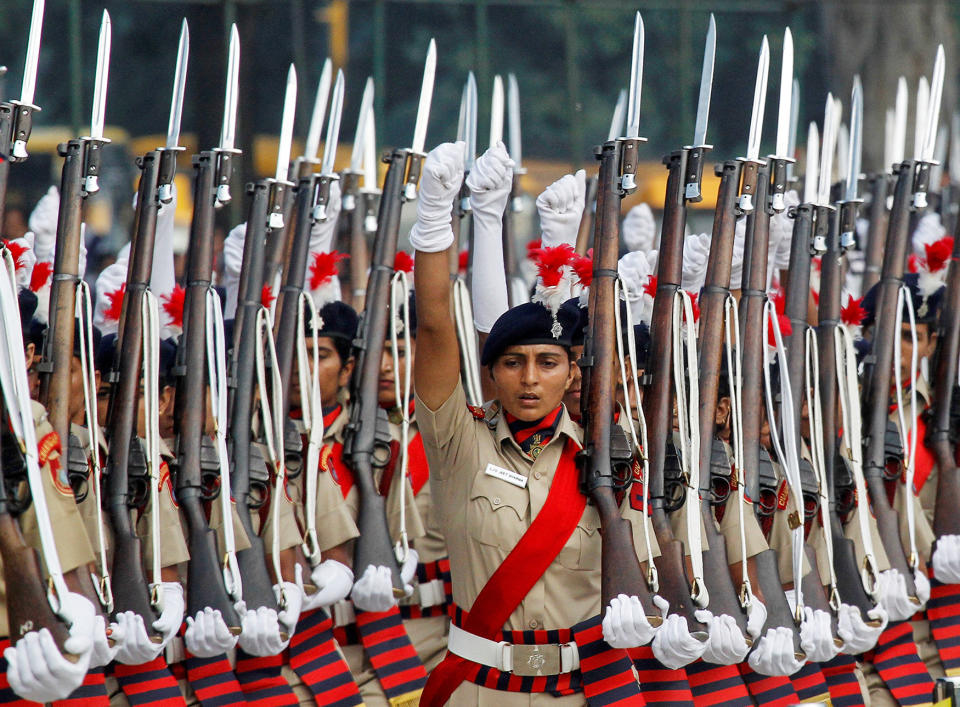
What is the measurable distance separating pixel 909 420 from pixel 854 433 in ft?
1.70

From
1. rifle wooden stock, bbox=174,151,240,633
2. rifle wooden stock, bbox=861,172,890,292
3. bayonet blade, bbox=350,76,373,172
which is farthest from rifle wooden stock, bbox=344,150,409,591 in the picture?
rifle wooden stock, bbox=861,172,890,292

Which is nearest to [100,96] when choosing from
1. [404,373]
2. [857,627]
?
[404,373]

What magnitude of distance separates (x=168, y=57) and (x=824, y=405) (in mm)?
6344

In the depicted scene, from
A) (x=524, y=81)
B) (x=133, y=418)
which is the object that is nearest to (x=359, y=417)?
(x=133, y=418)

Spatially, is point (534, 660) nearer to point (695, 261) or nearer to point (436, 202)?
point (436, 202)

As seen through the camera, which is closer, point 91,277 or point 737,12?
point 91,277

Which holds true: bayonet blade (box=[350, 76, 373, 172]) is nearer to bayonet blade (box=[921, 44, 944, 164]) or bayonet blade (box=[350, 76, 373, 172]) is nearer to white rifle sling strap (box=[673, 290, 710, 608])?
white rifle sling strap (box=[673, 290, 710, 608])

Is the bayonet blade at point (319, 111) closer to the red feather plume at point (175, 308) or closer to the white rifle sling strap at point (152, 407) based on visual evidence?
the red feather plume at point (175, 308)

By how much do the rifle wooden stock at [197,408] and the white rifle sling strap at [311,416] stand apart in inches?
21.1

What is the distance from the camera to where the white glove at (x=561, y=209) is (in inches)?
234

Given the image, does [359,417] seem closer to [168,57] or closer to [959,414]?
[959,414]

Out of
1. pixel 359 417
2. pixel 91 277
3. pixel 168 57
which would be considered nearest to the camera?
pixel 359 417

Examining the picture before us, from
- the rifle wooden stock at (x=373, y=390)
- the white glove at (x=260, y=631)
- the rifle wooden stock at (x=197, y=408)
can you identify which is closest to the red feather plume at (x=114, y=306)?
the rifle wooden stock at (x=197, y=408)

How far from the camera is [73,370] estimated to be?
5.29 m
